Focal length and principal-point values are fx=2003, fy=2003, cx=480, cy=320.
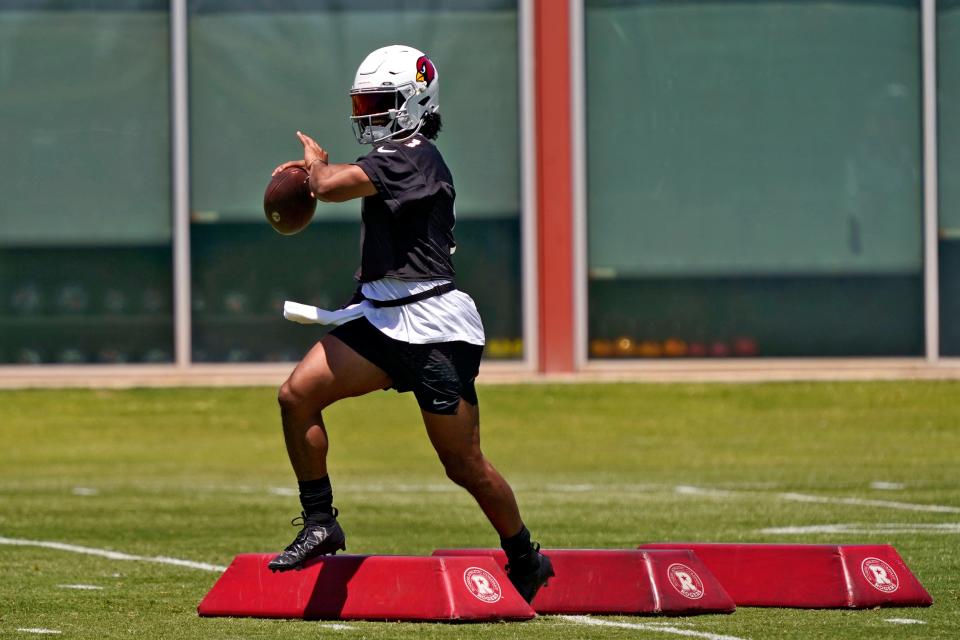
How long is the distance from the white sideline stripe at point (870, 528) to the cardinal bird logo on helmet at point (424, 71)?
419 cm

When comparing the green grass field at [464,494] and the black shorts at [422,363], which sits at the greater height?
the black shorts at [422,363]

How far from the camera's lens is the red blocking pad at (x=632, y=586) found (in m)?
8.01

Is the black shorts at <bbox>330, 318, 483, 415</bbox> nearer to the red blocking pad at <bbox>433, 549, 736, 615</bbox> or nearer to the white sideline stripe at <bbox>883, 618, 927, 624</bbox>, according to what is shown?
the red blocking pad at <bbox>433, 549, 736, 615</bbox>

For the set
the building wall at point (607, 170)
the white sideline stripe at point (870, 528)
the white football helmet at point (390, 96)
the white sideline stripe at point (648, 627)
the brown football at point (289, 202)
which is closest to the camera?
the white sideline stripe at point (648, 627)

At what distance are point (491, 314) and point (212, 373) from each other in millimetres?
2892

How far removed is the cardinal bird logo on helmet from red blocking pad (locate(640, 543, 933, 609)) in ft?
7.68

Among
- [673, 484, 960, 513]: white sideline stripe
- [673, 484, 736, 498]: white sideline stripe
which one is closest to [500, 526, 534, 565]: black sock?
[673, 484, 960, 513]: white sideline stripe

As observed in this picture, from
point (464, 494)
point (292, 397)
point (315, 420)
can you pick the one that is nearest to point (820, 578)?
point (315, 420)

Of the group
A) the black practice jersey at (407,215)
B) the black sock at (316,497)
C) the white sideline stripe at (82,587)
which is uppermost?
the black practice jersey at (407,215)

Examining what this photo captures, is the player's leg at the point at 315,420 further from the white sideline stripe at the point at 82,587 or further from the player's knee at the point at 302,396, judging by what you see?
the white sideline stripe at the point at 82,587

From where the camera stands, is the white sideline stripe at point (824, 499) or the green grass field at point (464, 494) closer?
the green grass field at point (464, 494)

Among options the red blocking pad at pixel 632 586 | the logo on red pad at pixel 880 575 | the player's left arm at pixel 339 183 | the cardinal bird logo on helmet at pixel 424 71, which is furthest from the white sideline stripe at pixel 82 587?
the logo on red pad at pixel 880 575

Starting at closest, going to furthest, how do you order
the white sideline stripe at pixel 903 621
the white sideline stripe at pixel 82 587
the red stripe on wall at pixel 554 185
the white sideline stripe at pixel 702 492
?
the white sideline stripe at pixel 903 621, the white sideline stripe at pixel 82 587, the white sideline stripe at pixel 702 492, the red stripe on wall at pixel 554 185

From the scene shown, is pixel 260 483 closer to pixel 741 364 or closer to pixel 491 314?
pixel 491 314
